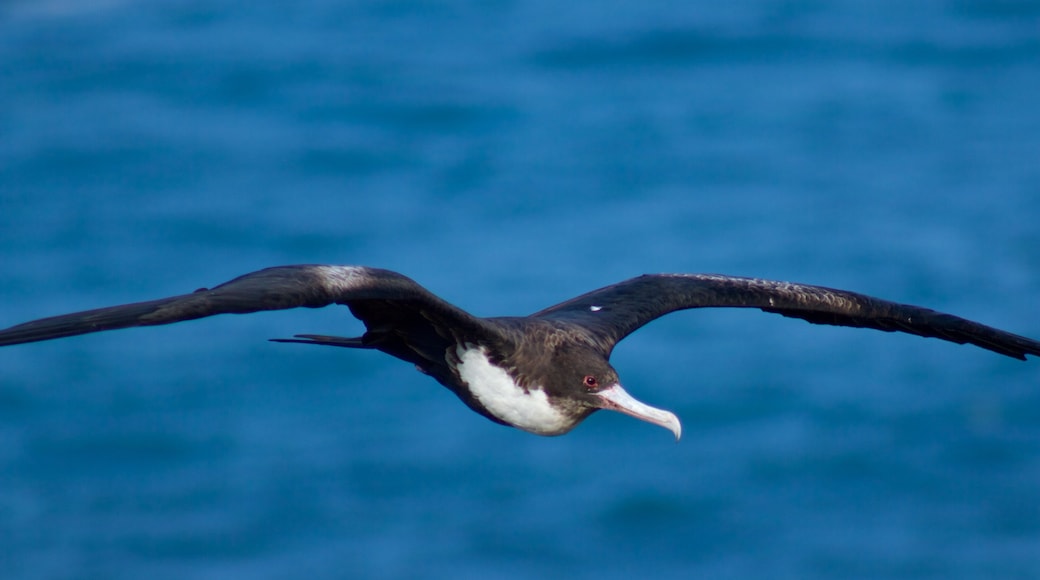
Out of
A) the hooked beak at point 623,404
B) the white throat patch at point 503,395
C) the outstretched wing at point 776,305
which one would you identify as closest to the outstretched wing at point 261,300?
the white throat patch at point 503,395

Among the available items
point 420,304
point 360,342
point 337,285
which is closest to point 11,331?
point 337,285

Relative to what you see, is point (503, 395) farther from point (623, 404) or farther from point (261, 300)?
point (261, 300)

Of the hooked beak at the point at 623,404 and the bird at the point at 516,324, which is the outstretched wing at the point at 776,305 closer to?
the bird at the point at 516,324

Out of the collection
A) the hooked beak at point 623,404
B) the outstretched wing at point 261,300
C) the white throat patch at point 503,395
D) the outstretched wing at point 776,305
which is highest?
the outstretched wing at point 776,305

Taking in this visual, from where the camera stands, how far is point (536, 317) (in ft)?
32.1

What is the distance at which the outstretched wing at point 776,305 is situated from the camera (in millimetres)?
10078

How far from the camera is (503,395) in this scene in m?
8.98

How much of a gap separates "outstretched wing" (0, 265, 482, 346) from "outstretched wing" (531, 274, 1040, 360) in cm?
186

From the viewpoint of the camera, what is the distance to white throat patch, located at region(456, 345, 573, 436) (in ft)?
29.4

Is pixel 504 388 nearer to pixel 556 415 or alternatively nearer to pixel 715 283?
pixel 556 415

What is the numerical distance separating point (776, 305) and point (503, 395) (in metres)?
2.33

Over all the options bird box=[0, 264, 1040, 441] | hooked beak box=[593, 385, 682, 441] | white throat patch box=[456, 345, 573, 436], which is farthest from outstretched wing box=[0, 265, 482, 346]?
hooked beak box=[593, 385, 682, 441]

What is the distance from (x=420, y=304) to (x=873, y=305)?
3.67 meters

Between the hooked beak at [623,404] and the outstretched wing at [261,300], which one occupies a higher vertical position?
the hooked beak at [623,404]
